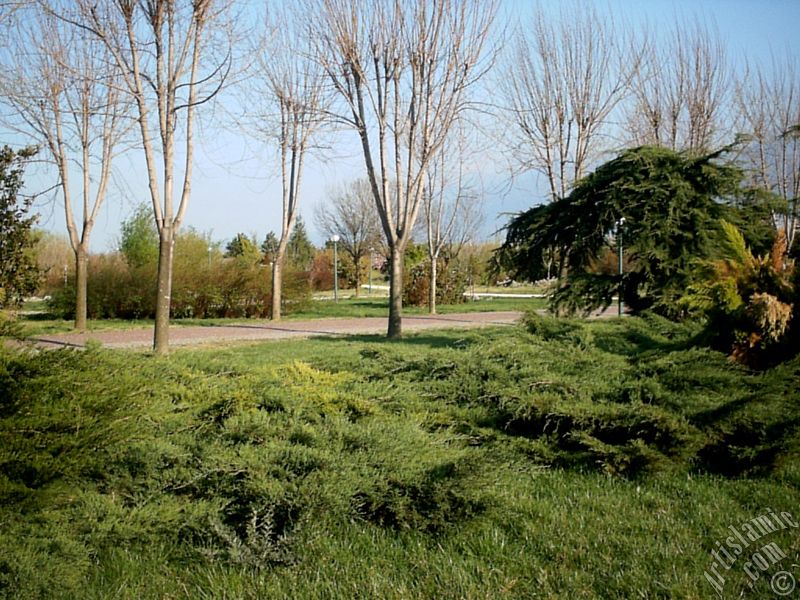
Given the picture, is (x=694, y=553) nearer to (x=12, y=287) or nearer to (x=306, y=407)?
(x=306, y=407)

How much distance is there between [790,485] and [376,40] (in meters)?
11.4

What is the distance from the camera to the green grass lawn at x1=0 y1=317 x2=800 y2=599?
2898 mm

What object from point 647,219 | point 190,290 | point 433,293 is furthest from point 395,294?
point 433,293

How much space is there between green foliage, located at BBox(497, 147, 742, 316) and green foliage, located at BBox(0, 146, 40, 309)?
12.5 m

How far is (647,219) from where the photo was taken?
29.9ft

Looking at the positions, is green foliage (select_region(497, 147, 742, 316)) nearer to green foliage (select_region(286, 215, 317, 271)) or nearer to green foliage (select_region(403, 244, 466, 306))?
green foliage (select_region(403, 244, 466, 306))

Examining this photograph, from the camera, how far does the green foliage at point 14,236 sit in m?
15.6

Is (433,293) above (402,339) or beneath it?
above

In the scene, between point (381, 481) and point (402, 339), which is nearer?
point (381, 481)

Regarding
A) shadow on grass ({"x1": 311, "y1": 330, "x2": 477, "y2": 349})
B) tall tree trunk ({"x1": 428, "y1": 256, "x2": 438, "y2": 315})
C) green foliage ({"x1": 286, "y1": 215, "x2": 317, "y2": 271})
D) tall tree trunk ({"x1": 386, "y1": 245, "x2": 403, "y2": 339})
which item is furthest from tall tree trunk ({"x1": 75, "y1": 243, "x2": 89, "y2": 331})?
green foliage ({"x1": 286, "y1": 215, "x2": 317, "y2": 271})

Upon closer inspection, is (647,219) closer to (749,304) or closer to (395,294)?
(749,304)

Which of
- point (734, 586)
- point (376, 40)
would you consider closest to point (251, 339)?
point (376, 40)

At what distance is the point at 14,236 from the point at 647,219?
14.4 meters

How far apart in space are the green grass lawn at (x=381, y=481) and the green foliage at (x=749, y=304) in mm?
315
